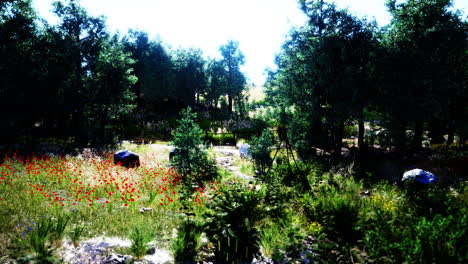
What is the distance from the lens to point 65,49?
18.8 meters

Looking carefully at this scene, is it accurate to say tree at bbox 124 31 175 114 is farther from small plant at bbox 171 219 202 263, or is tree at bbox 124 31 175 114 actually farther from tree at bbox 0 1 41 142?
small plant at bbox 171 219 202 263

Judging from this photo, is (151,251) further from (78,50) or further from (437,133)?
(437,133)

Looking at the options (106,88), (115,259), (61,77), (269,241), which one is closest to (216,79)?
(106,88)

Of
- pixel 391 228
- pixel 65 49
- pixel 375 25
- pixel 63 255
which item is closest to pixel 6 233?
pixel 63 255

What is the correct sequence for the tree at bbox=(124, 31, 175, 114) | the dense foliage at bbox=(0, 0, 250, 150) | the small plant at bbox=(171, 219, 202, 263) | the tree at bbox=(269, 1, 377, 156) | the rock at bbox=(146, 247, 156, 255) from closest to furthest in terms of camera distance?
the small plant at bbox=(171, 219, 202, 263)
the rock at bbox=(146, 247, 156, 255)
the tree at bbox=(269, 1, 377, 156)
the dense foliage at bbox=(0, 0, 250, 150)
the tree at bbox=(124, 31, 175, 114)

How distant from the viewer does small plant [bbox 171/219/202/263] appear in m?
4.81

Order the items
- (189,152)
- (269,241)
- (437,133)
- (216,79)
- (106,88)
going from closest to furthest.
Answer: (269,241) < (189,152) < (106,88) < (437,133) < (216,79)

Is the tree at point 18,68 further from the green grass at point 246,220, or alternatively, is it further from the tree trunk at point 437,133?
the tree trunk at point 437,133

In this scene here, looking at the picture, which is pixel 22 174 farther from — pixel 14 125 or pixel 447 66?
pixel 447 66

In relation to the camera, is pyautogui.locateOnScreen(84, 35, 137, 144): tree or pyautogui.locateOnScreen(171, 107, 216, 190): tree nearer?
pyautogui.locateOnScreen(171, 107, 216, 190): tree

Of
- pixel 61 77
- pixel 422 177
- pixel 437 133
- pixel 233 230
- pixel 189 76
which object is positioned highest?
pixel 189 76

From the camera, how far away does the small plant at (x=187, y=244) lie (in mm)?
4809

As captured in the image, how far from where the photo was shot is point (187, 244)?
495 centimetres

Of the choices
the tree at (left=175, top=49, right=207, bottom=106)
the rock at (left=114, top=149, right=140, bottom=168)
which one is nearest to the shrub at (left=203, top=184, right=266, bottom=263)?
the rock at (left=114, top=149, right=140, bottom=168)
